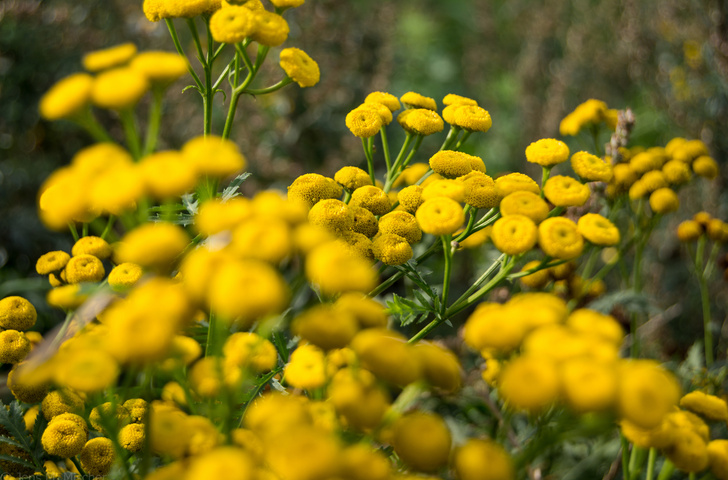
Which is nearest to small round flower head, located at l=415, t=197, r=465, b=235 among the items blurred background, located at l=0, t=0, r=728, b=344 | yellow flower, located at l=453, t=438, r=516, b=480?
yellow flower, located at l=453, t=438, r=516, b=480

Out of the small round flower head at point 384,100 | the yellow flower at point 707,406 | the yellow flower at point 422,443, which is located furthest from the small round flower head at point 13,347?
the yellow flower at point 707,406

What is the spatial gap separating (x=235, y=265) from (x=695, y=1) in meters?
2.83

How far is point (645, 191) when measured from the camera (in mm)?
1621

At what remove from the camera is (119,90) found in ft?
2.56

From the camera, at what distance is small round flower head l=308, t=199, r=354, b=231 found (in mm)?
941

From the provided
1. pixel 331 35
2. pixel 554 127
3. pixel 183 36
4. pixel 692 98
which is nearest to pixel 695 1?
pixel 692 98

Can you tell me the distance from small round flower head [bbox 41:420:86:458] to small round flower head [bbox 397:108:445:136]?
91 cm

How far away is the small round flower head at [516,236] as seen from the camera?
922 millimetres

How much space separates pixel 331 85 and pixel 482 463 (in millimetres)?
2760

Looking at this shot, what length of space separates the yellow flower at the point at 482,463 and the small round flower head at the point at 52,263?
946 mm

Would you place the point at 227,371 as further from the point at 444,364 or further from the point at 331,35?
the point at 331,35

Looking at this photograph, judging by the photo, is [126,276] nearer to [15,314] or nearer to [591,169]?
[15,314]

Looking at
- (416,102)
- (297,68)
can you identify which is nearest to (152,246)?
(297,68)

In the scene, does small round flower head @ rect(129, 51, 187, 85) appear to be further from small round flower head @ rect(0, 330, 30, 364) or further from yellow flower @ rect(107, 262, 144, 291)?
small round flower head @ rect(0, 330, 30, 364)
